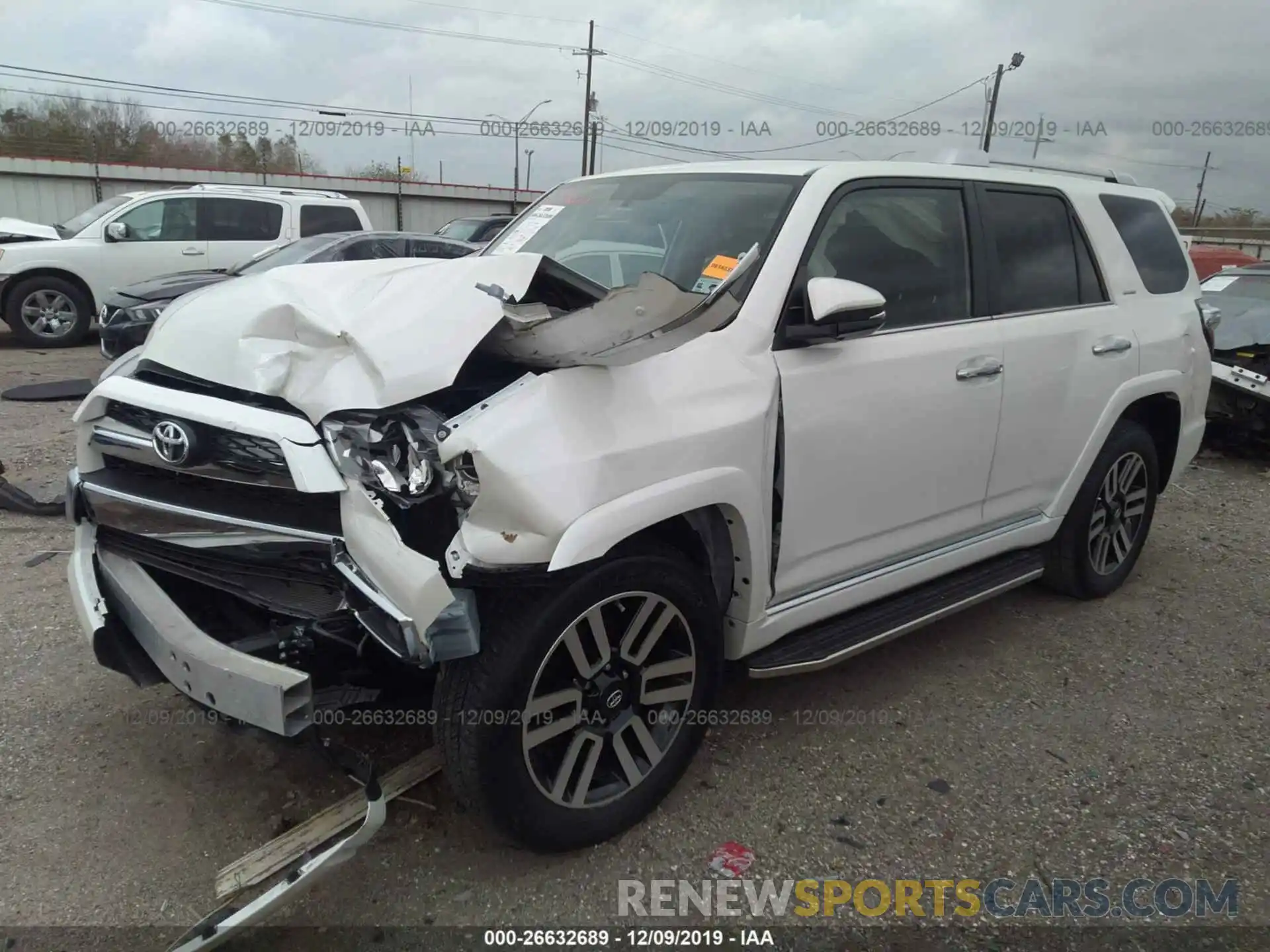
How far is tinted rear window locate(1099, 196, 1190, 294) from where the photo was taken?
4160 millimetres

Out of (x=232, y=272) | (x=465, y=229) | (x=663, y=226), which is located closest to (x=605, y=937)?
(x=663, y=226)

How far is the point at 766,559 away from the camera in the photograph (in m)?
2.74

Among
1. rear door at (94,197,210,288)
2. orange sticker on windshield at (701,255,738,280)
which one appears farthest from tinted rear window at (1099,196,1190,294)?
rear door at (94,197,210,288)

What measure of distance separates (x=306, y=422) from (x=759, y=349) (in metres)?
1.30

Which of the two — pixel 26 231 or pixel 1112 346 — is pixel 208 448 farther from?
pixel 26 231

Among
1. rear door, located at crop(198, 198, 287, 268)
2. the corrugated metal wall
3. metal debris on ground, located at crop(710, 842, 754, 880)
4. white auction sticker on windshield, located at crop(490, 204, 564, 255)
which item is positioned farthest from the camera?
the corrugated metal wall

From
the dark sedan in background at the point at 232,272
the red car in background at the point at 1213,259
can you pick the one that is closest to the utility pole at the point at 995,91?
the red car in background at the point at 1213,259

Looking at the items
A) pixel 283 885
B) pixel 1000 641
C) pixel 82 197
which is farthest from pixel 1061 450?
pixel 82 197

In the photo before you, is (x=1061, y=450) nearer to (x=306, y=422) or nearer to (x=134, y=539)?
(x=306, y=422)

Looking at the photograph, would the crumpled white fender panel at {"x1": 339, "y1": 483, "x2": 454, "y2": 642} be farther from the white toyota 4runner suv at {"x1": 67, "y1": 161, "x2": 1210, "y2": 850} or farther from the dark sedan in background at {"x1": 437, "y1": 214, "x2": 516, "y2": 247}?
the dark sedan in background at {"x1": 437, "y1": 214, "x2": 516, "y2": 247}

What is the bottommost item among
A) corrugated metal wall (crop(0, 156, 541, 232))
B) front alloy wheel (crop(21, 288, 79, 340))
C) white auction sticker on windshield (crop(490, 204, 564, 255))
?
front alloy wheel (crop(21, 288, 79, 340))

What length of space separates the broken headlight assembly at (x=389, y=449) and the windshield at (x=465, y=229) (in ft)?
47.3

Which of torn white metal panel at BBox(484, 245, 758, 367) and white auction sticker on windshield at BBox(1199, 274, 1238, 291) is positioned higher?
white auction sticker on windshield at BBox(1199, 274, 1238, 291)

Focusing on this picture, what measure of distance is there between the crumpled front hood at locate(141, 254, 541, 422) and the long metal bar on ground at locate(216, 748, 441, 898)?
1210mm
